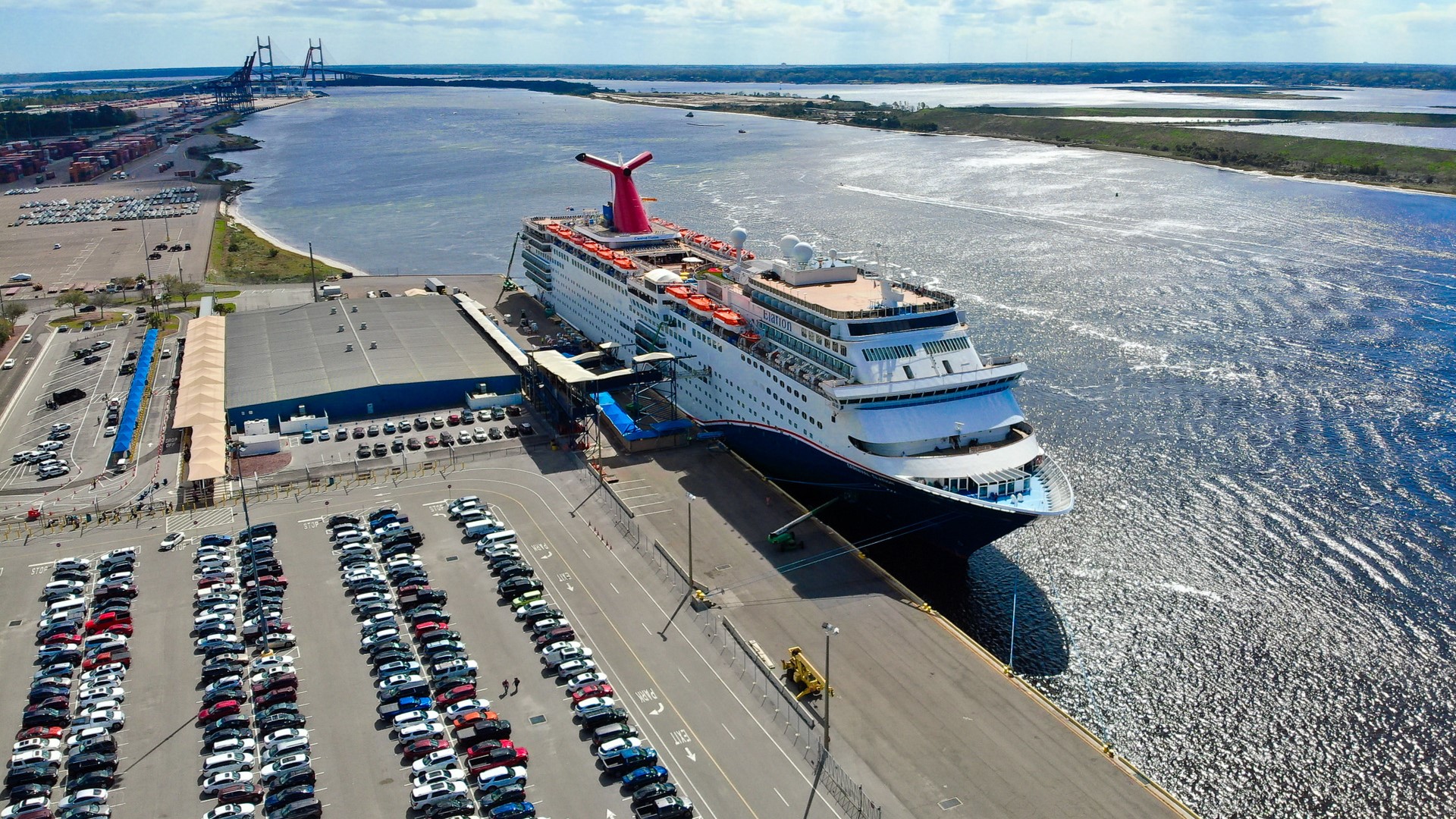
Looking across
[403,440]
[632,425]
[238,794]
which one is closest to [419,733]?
[238,794]

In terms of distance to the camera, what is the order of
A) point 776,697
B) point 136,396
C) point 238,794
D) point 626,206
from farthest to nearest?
point 626,206
point 136,396
point 776,697
point 238,794

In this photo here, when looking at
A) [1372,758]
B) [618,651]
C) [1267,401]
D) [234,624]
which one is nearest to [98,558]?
[234,624]

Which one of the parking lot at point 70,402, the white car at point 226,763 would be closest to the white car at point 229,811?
the white car at point 226,763

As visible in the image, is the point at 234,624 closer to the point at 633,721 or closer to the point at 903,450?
the point at 633,721

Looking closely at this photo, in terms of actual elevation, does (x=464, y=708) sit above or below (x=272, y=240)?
below

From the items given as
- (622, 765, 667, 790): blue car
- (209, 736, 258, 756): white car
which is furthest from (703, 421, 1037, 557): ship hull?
(209, 736, 258, 756): white car

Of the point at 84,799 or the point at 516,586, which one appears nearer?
the point at 84,799

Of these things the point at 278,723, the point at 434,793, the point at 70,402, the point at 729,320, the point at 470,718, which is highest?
the point at 729,320

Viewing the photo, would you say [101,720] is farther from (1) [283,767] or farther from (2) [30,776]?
(1) [283,767]

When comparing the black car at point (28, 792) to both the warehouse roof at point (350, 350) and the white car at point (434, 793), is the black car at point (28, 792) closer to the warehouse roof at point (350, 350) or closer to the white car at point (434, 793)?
the white car at point (434, 793)
